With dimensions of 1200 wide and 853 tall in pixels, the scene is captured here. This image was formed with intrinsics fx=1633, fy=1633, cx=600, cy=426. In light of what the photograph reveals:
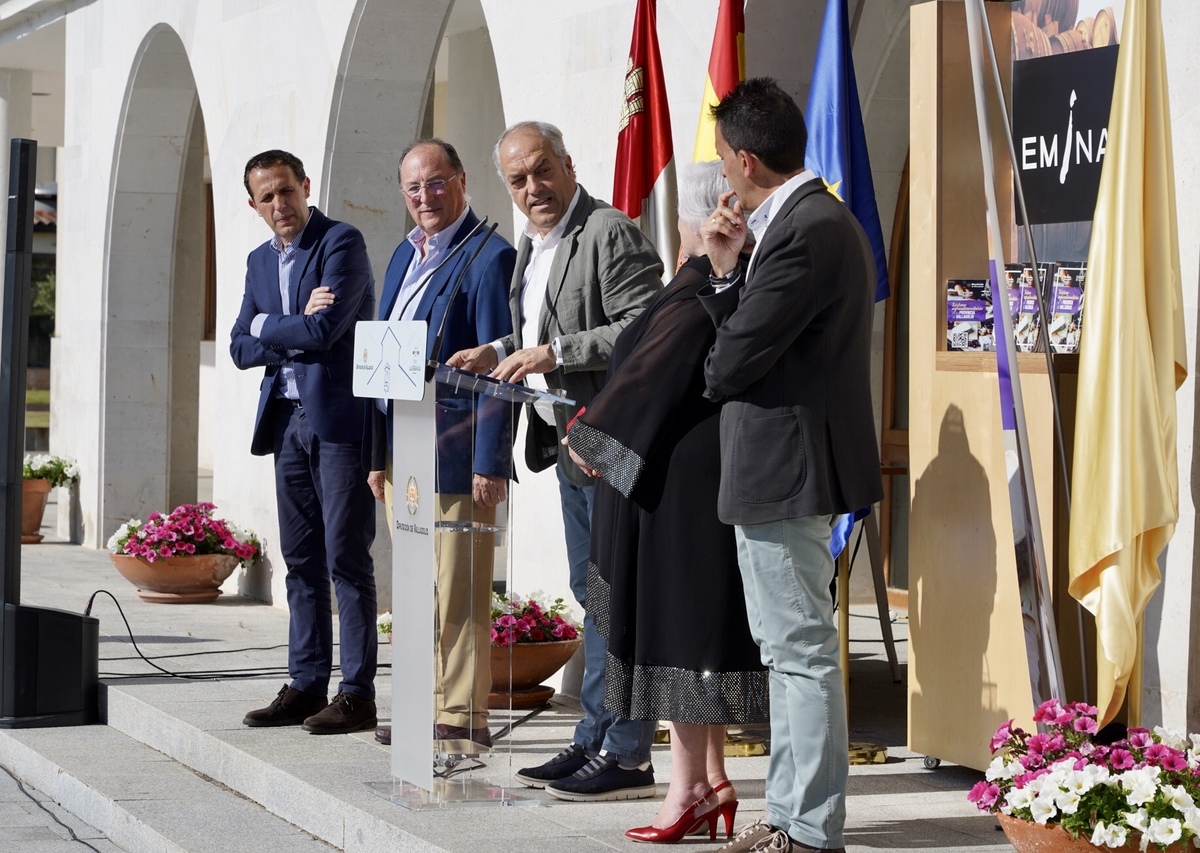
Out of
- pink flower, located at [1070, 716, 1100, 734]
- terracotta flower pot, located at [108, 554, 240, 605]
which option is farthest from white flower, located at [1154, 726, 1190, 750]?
terracotta flower pot, located at [108, 554, 240, 605]

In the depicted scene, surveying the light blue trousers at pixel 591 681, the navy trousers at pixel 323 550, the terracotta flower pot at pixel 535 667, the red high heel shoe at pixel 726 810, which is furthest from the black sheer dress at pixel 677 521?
the terracotta flower pot at pixel 535 667

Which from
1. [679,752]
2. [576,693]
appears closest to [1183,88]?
[679,752]

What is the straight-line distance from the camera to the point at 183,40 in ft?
32.6

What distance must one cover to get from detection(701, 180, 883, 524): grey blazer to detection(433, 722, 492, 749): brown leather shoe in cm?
107

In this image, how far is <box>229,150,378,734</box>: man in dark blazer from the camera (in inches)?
204

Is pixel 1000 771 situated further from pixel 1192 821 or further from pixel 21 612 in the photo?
pixel 21 612

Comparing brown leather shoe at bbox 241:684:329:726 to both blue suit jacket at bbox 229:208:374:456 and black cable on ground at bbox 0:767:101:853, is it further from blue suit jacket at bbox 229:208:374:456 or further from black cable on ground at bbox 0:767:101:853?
blue suit jacket at bbox 229:208:374:456

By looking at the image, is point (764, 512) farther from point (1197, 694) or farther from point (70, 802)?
point (70, 802)

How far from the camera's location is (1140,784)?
10.9 ft

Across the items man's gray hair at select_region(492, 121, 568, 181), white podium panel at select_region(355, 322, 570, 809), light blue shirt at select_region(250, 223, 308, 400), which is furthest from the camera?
light blue shirt at select_region(250, 223, 308, 400)

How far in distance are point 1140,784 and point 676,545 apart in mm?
1106

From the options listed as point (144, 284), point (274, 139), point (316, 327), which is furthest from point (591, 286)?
point (144, 284)

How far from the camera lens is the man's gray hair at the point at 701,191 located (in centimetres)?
381

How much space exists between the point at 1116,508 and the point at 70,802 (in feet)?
11.1
